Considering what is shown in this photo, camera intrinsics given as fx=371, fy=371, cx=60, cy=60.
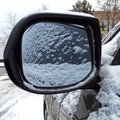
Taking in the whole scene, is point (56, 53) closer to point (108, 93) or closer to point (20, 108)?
point (108, 93)

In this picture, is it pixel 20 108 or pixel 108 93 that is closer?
pixel 108 93

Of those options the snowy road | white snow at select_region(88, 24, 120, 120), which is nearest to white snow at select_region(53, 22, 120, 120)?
white snow at select_region(88, 24, 120, 120)

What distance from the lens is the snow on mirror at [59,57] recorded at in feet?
4.71

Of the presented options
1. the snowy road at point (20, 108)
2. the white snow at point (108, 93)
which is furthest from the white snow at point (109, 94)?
the snowy road at point (20, 108)

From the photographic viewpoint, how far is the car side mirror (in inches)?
52.4

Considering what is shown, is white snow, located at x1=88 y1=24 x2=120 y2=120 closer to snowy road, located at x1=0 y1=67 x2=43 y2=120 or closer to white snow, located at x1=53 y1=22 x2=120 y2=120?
white snow, located at x1=53 y1=22 x2=120 y2=120

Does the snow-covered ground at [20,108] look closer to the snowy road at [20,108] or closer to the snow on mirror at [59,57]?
the snowy road at [20,108]

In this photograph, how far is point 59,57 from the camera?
4.88ft

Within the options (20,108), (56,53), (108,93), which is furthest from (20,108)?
(108,93)

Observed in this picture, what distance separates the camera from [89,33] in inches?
56.4

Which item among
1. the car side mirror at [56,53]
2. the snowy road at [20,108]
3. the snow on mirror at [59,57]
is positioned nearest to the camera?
the car side mirror at [56,53]

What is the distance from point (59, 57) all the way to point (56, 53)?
0.03 metres

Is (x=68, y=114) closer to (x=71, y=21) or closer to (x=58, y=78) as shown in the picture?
(x=58, y=78)

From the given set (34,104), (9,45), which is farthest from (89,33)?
(34,104)
